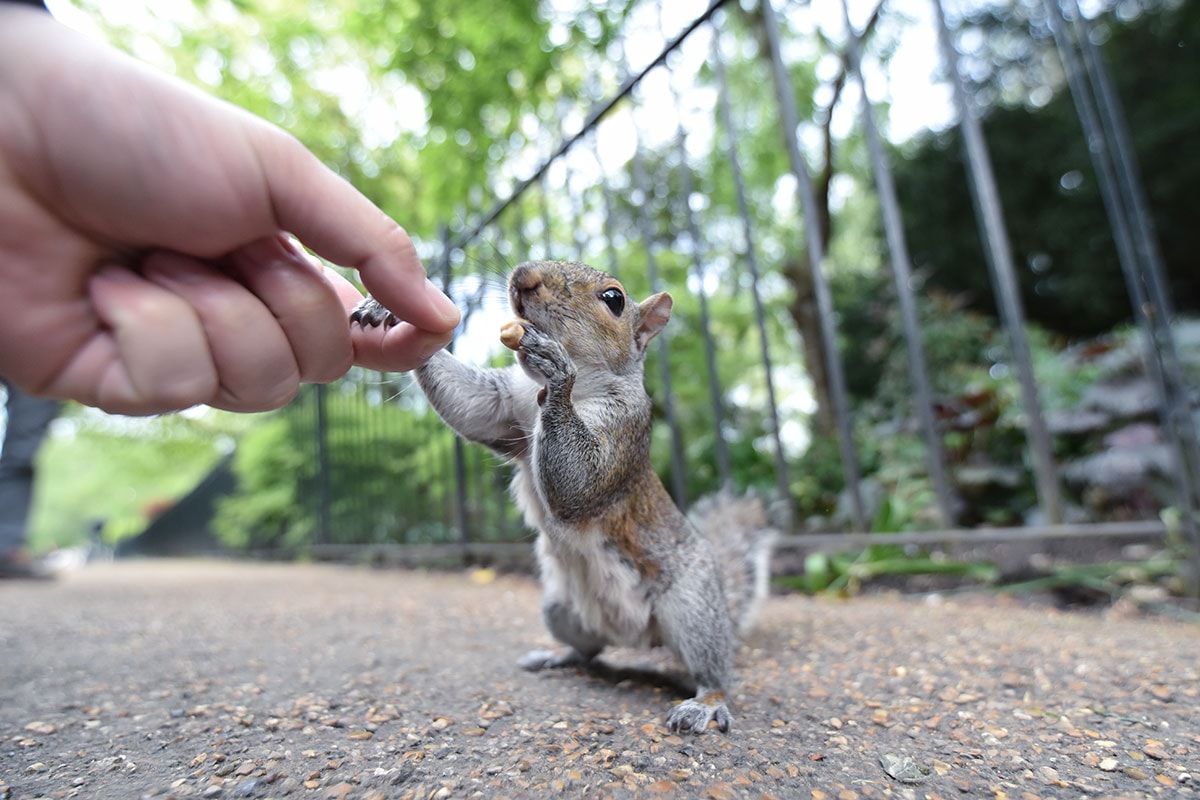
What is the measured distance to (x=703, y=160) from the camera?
6.30 meters

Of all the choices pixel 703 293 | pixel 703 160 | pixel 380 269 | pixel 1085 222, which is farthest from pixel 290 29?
pixel 1085 222

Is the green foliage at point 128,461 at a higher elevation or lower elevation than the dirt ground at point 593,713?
higher

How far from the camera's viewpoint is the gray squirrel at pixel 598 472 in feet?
4.76

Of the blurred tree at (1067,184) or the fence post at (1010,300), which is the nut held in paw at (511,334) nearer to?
the fence post at (1010,300)

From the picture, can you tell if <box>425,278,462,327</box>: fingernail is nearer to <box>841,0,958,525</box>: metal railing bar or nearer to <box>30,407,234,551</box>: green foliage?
<box>841,0,958,525</box>: metal railing bar

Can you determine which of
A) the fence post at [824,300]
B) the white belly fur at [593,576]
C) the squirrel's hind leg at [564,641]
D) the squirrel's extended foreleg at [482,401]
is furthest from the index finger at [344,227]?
the fence post at [824,300]

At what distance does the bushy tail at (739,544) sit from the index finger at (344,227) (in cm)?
124

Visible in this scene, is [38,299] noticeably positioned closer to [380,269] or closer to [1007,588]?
[380,269]

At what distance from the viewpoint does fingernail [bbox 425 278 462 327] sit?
1.02m

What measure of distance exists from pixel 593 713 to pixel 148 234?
3.71ft

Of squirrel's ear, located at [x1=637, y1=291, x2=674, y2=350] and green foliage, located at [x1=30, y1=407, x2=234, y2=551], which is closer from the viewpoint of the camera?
squirrel's ear, located at [x1=637, y1=291, x2=674, y2=350]

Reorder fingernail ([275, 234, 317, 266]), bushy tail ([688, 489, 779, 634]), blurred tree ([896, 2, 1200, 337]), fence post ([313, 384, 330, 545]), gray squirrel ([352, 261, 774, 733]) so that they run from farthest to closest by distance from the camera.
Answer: blurred tree ([896, 2, 1200, 337])
fence post ([313, 384, 330, 545])
bushy tail ([688, 489, 779, 634])
gray squirrel ([352, 261, 774, 733])
fingernail ([275, 234, 317, 266])

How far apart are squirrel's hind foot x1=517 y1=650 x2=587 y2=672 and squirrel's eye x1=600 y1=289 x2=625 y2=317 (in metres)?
0.90

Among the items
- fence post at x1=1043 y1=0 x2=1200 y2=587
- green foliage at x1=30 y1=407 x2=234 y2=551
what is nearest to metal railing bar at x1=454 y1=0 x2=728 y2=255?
fence post at x1=1043 y1=0 x2=1200 y2=587
